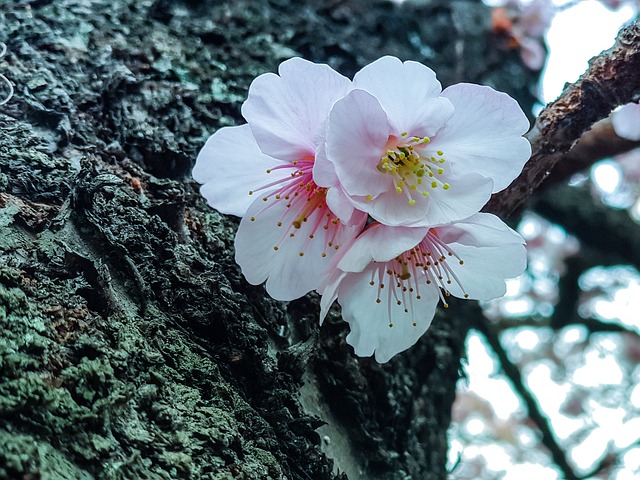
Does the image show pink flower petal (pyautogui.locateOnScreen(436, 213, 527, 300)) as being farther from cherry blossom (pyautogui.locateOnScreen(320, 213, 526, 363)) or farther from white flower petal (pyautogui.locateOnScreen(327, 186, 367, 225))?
white flower petal (pyautogui.locateOnScreen(327, 186, 367, 225))

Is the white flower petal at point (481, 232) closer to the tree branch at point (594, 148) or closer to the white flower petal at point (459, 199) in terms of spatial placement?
the white flower petal at point (459, 199)

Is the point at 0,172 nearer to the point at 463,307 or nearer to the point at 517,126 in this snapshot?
the point at 517,126

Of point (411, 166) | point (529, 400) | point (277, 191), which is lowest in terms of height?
point (529, 400)

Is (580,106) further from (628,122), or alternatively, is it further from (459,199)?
(628,122)

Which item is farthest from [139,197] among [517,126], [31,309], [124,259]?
[517,126]

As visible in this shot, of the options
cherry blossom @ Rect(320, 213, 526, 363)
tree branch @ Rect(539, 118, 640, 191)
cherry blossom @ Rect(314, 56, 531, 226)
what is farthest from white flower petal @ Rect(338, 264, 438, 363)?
tree branch @ Rect(539, 118, 640, 191)

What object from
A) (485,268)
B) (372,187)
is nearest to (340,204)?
(372,187)

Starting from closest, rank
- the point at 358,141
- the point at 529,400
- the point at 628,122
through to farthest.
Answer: the point at 358,141
the point at 628,122
the point at 529,400
